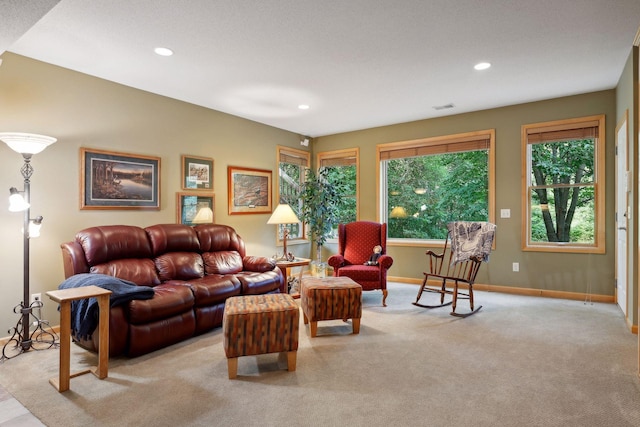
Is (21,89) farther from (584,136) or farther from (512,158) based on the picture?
(584,136)

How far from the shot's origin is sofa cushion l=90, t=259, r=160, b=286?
11.0 ft

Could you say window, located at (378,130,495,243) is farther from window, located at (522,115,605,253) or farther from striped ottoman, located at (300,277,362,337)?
striped ottoman, located at (300,277,362,337)

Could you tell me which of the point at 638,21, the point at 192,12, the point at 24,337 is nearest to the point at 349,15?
the point at 192,12

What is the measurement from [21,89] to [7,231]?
1.29 meters

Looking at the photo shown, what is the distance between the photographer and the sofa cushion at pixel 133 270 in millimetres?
3361

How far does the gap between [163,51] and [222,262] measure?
2269 mm

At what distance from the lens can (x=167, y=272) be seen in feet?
12.4

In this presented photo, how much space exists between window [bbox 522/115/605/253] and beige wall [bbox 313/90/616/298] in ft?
0.29

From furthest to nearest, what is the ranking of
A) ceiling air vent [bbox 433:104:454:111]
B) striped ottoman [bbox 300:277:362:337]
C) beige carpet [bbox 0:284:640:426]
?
1. ceiling air vent [bbox 433:104:454:111]
2. striped ottoman [bbox 300:277:362:337]
3. beige carpet [bbox 0:284:640:426]

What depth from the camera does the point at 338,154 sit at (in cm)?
669

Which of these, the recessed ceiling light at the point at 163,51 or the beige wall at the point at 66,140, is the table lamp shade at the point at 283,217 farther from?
the recessed ceiling light at the point at 163,51

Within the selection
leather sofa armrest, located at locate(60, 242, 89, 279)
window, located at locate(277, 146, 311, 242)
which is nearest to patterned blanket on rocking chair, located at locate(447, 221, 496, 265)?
window, located at locate(277, 146, 311, 242)

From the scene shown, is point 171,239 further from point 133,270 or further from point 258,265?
point 258,265

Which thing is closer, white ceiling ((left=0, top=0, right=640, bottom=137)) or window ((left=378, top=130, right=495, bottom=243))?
white ceiling ((left=0, top=0, right=640, bottom=137))
